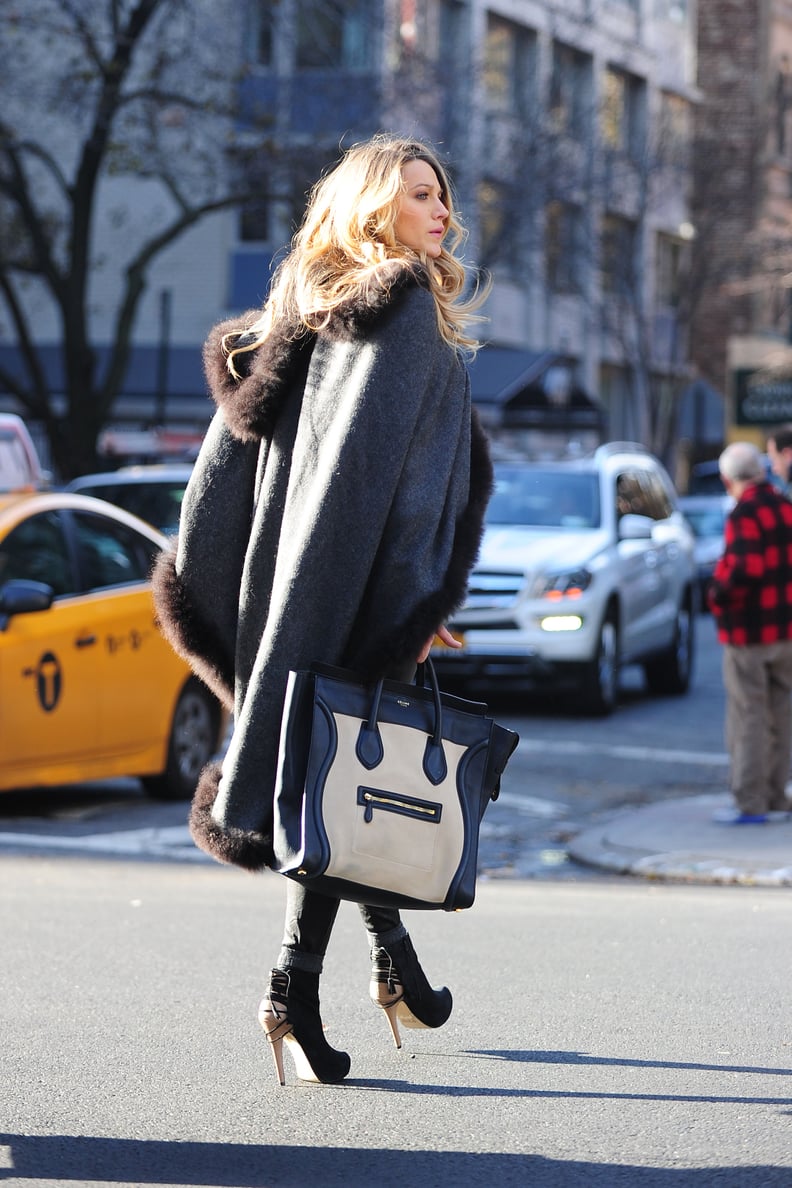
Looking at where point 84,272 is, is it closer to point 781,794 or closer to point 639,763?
point 639,763

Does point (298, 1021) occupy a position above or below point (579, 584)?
above

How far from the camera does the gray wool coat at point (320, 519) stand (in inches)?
167

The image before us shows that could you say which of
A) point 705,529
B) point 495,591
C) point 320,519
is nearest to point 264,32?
point 705,529

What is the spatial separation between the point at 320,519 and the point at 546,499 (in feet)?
37.9

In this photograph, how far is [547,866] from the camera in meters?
9.18

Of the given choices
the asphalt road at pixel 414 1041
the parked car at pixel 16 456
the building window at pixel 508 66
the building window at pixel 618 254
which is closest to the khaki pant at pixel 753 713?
the asphalt road at pixel 414 1041

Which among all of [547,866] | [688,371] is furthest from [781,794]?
[688,371]

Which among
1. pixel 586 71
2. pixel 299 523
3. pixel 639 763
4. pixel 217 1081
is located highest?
pixel 586 71

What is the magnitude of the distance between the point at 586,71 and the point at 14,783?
3429cm

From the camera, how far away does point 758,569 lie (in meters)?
9.53

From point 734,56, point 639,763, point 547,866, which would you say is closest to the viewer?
point 547,866

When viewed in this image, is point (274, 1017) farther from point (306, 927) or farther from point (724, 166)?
point (724, 166)

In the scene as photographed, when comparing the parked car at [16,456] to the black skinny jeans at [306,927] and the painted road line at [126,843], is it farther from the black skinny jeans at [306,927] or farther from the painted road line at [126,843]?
the black skinny jeans at [306,927]

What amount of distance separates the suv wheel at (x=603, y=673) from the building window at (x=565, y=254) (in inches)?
869
